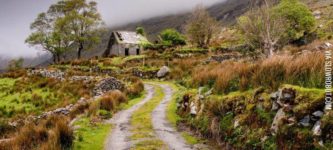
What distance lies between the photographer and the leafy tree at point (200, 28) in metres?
76.1

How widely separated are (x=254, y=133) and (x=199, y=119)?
567 centimetres

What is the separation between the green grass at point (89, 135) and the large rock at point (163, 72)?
29697 mm

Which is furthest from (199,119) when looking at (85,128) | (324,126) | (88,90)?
(88,90)

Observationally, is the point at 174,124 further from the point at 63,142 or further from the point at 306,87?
the point at 306,87

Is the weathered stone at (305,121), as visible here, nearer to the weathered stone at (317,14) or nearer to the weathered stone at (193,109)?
the weathered stone at (193,109)

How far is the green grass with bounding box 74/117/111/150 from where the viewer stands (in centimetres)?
1548

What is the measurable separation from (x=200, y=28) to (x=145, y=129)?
59.3 m

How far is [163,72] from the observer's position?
51.0 meters

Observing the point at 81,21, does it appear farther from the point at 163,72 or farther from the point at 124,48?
the point at 163,72

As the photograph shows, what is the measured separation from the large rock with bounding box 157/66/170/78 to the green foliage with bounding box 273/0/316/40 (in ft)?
75.3

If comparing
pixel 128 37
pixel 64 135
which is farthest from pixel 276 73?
pixel 128 37

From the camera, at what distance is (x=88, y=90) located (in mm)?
36625

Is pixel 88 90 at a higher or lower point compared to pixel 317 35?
lower

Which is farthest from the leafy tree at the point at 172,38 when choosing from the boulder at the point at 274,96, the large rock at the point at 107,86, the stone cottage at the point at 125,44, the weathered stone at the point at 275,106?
the weathered stone at the point at 275,106
